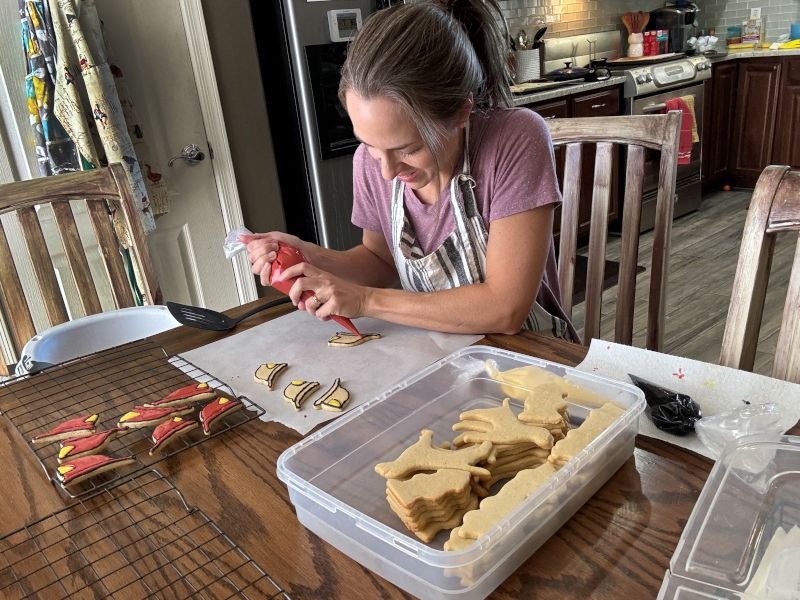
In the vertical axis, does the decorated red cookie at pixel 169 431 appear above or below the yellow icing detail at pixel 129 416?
below

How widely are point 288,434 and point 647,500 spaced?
45 centimetres

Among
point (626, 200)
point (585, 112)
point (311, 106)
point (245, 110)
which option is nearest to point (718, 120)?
point (585, 112)

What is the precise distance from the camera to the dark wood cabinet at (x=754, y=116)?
438 centimetres

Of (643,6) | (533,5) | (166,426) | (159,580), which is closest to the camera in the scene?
(159,580)

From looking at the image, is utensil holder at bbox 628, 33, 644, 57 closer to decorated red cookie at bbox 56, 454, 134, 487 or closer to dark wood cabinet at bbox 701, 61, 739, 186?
dark wood cabinet at bbox 701, 61, 739, 186

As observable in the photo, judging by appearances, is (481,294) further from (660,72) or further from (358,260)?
(660,72)

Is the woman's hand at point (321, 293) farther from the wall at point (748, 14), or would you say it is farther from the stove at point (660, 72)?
the wall at point (748, 14)

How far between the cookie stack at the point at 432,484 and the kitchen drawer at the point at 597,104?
3090 mm

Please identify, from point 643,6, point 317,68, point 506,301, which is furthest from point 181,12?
point 643,6

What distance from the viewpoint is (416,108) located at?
107 cm

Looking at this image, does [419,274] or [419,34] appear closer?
[419,34]

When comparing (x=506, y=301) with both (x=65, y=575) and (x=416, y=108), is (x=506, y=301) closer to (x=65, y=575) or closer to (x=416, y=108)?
(x=416, y=108)

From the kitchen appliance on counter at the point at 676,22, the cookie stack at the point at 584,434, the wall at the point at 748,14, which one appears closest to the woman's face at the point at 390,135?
the cookie stack at the point at 584,434

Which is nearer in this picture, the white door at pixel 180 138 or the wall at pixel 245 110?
the white door at pixel 180 138
